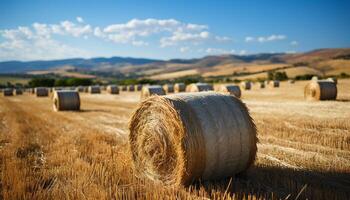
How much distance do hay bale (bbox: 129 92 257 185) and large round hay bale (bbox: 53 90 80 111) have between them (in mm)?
15410

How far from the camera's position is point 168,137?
657 centimetres

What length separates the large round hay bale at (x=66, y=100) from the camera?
71.4 ft

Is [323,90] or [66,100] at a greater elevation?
[323,90]

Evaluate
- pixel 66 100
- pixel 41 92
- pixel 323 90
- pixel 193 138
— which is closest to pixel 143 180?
pixel 193 138

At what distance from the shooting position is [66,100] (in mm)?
21859

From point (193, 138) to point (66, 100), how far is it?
668 inches

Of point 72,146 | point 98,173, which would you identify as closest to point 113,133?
point 72,146

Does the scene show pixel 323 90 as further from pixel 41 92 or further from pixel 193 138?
pixel 41 92

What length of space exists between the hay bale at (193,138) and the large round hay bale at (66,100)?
15.4 metres

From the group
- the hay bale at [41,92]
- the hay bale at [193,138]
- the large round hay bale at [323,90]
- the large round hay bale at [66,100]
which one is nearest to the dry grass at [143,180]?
the hay bale at [193,138]

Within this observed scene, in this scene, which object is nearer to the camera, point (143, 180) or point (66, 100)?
point (143, 180)

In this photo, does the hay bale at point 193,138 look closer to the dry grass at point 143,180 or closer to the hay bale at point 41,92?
the dry grass at point 143,180

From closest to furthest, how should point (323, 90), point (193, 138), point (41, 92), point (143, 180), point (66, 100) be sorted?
point (193, 138) < point (143, 180) < point (323, 90) < point (66, 100) < point (41, 92)

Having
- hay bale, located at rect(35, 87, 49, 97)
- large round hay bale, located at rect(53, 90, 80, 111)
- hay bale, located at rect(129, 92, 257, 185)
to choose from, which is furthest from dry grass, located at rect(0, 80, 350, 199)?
hay bale, located at rect(35, 87, 49, 97)
